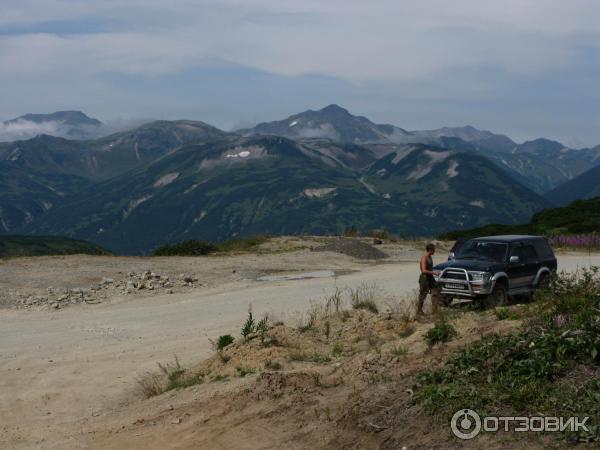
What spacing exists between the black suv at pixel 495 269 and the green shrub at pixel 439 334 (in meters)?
5.19

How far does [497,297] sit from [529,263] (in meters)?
1.61

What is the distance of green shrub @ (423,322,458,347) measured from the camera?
10.1 metres

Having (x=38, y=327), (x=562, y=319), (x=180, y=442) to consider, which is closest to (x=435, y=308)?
(x=562, y=319)

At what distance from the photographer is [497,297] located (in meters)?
15.5

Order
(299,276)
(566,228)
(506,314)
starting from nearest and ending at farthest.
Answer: (506,314)
(299,276)
(566,228)

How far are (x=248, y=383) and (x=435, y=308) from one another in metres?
5.26

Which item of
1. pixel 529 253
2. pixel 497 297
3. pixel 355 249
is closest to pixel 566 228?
pixel 355 249

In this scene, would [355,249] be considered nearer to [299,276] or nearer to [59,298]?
[299,276]

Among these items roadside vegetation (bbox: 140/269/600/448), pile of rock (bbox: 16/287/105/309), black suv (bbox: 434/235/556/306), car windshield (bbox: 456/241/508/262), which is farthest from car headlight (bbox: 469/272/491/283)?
pile of rock (bbox: 16/287/105/309)

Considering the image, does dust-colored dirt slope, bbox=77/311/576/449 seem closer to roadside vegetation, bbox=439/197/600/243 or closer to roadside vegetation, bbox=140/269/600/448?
roadside vegetation, bbox=140/269/600/448

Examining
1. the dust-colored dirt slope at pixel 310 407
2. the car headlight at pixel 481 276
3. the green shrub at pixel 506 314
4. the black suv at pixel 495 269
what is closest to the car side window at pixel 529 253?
the black suv at pixel 495 269

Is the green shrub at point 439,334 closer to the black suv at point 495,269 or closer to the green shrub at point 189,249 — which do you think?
the black suv at point 495,269

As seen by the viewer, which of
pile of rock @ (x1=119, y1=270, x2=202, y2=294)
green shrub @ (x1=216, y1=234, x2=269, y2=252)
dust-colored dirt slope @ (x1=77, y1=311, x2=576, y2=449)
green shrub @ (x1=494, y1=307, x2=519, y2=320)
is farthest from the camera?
green shrub @ (x1=216, y1=234, x2=269, y2=252)

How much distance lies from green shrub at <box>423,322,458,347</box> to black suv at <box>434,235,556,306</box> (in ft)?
17.0
